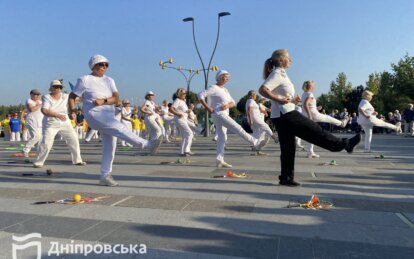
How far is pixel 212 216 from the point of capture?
4.35 m

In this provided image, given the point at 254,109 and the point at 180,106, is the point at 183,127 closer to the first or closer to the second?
the point at 180,106

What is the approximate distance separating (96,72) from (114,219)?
2845 millimetres

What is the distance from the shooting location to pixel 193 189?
5996 mm

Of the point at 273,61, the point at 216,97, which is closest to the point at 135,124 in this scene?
the point at 216,97

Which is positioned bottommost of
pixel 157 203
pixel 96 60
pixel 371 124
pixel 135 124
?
pixel 135 124

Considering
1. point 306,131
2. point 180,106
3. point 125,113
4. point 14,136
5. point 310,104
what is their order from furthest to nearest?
point 14,136 < point 125,113 < point 180,106 < point 310,104 < point 306,131

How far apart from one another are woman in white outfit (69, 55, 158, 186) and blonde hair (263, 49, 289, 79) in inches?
82.0

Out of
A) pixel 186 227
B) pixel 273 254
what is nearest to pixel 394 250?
pixel 273 254

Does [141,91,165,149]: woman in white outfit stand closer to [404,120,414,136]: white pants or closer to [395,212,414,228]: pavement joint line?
[395,212,414,228]: pavement joint line

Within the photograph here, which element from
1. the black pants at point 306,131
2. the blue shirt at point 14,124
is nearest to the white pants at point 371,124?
the black pants at point 306,131

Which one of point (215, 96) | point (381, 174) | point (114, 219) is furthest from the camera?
point (215, 96)

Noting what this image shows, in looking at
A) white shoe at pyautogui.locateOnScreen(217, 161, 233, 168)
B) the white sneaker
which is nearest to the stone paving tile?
the white sneaker

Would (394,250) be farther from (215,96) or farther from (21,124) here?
(21,124)

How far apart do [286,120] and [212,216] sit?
2264mm
